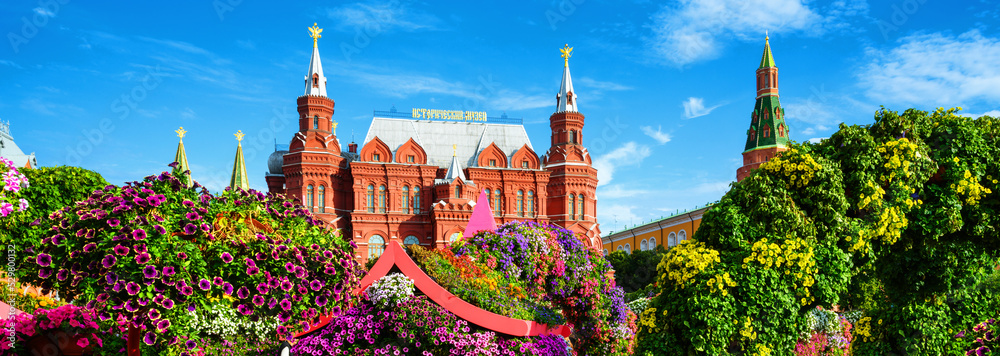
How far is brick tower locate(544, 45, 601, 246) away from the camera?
194 feet

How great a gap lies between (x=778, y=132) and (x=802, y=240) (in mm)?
60519

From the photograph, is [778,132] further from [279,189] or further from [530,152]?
[279,189]

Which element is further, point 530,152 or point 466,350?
point 530,152

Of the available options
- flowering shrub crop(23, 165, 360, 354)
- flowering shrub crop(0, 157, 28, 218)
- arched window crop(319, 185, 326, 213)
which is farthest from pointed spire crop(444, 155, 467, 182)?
flowering shrub crop(23, 165, 360, 354)

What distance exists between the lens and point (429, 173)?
191ft

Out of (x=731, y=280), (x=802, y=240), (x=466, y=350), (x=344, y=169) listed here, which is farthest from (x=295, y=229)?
(x=344, y=169)

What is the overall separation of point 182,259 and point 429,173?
50.2 m

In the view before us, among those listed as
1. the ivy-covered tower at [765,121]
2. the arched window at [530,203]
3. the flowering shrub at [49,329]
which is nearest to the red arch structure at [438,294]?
the flowering shrub at [49,329]

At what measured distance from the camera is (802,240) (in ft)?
32.8

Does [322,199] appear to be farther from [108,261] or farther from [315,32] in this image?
[108,261]

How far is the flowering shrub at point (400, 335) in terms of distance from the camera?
443 inches

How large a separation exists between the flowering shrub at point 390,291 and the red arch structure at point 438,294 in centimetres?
13

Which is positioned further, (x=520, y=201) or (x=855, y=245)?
(x=520, y=201)

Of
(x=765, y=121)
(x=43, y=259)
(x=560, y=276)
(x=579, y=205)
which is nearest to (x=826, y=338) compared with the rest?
(x=560, y=276)
